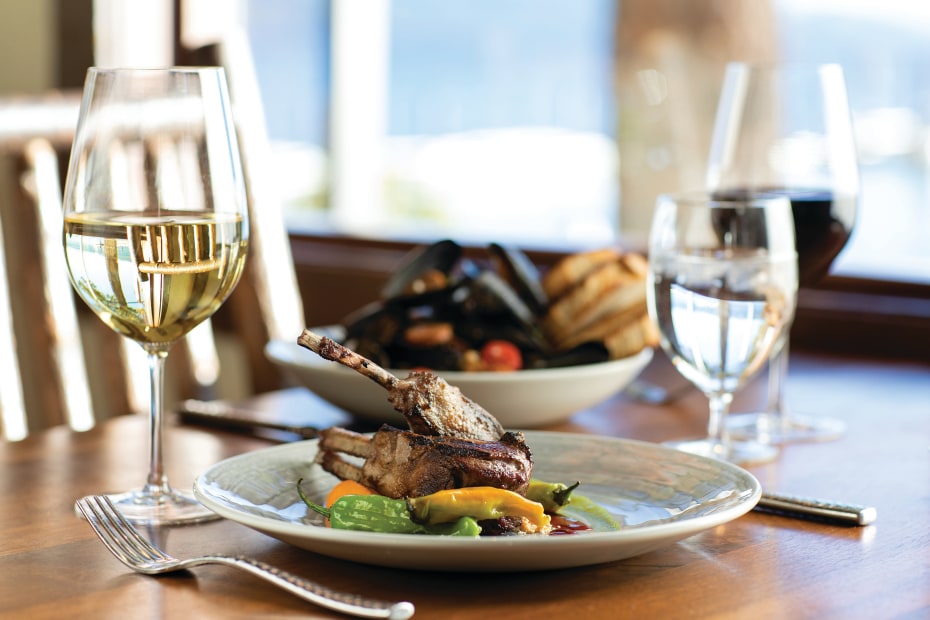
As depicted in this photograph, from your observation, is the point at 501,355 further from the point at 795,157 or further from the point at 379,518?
the point at 379,518

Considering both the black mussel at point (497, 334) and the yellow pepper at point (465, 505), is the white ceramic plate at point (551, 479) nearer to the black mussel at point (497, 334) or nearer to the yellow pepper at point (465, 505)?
the yellow pepper at point (465, 505)

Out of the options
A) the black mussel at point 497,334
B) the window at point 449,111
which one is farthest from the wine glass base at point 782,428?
the window at point 449,111

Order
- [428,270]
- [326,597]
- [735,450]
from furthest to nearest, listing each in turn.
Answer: [428,270]
[735,450]
[326,597]

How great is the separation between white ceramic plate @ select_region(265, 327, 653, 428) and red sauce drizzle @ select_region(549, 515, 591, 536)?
1.30 ft

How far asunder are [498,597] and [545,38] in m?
5.88

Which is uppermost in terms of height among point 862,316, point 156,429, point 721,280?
point 721,280

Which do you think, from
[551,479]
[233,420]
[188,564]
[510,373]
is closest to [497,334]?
[510,373]

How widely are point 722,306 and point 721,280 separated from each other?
2 cm

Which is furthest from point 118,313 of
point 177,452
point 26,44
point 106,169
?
point 26,44

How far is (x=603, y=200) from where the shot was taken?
21.0 feet

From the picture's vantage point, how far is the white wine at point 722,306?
3.41ft

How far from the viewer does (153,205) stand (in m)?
0.88

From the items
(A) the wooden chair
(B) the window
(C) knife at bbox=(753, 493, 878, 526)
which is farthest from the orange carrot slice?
(B) the window

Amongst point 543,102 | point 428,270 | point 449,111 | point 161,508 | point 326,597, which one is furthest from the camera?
point 449,111
